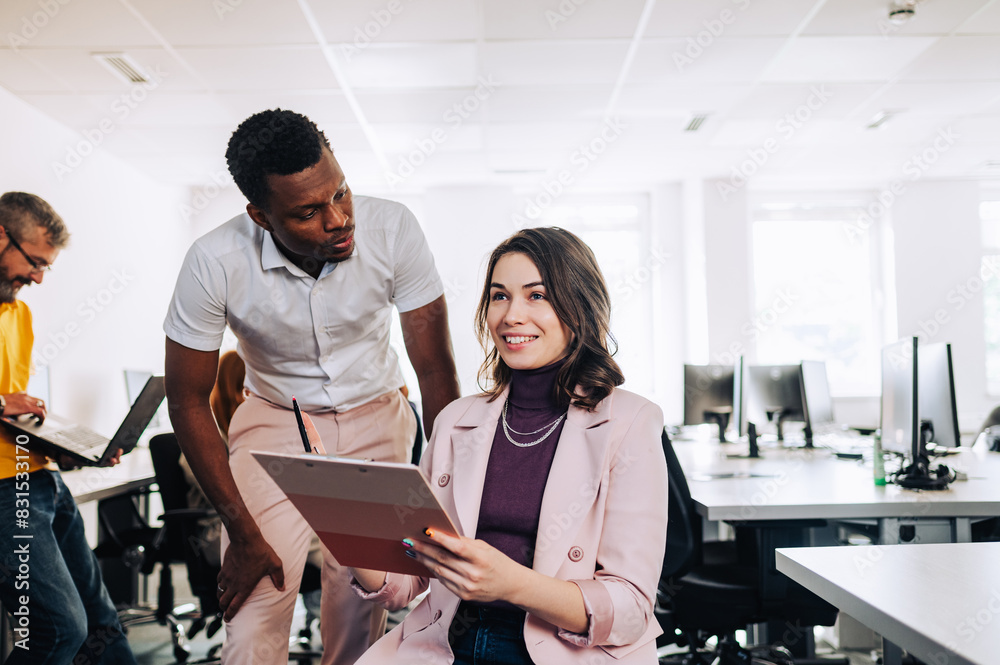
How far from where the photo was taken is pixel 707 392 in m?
4.38

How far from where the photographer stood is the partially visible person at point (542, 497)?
1.15 m

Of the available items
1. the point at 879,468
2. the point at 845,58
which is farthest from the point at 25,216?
the point at 845,58

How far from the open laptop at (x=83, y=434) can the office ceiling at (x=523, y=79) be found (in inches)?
75.2

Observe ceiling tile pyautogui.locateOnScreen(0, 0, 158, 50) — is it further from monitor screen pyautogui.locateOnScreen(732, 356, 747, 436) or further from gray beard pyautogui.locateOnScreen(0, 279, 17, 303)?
monitor screen pyautogui.locateOnScreen(732, 356, 747, 436)

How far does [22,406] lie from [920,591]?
2.22m

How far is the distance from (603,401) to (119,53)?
3631mm

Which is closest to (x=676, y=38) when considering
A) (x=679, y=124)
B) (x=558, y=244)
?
(x=679, y=124)

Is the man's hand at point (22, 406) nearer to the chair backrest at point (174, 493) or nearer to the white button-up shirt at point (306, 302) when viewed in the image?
the white button-up shirt at point (306, 302)

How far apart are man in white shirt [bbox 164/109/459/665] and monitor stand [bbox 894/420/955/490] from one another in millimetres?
1505

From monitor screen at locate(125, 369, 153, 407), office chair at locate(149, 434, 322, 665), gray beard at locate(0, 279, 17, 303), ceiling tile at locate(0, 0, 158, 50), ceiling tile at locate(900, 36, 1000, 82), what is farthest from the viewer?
monitor screen at locate(125, 369, 153, 407)

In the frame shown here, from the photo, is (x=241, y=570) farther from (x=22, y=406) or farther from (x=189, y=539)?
(x=189, y=539)

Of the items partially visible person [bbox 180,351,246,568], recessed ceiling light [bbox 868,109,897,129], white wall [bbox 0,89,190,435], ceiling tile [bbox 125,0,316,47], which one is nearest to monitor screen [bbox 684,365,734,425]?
recessed ceiling light [bbox 868,109,897,129]

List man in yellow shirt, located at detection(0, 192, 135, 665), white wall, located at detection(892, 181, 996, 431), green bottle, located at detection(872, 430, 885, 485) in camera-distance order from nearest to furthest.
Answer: man in yellow shirt, located at detection(0, 192, 135, 665)
green bottle, located at detection(872, 430, 885, 485)
white wall, located at detection(892, 181, 996, 431)

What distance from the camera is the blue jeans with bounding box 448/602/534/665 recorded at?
1235 millimetres
